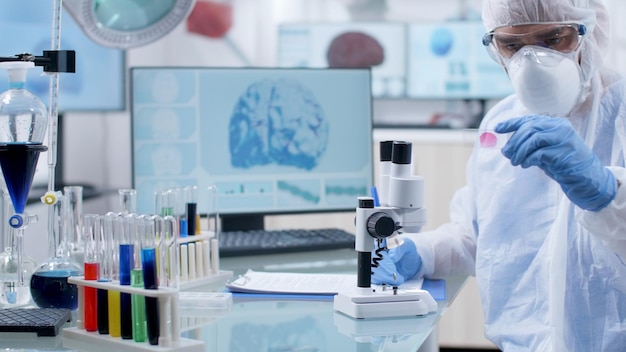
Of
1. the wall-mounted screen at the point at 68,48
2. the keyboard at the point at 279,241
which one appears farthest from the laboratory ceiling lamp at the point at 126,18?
the wall-mounted screen at the point at 68,48

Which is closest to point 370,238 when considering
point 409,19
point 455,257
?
point 455,257

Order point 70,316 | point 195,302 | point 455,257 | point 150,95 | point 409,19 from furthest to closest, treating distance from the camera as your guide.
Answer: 1. point 409,19
2. point 150,95
3. point 455,257
4. point 195,302
5. point 70,316

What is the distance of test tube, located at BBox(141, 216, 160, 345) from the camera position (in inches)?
48.2

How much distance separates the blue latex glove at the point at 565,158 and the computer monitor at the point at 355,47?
2.72 metres

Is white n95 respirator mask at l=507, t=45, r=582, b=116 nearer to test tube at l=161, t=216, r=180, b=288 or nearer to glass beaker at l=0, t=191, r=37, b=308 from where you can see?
test tube at l=161, t=216, r=180, b=288

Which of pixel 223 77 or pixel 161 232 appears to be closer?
pixel 161 232

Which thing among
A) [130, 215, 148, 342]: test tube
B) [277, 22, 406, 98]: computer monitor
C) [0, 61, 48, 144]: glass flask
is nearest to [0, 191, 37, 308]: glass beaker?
[0, 61, 48, 144]: glass flask

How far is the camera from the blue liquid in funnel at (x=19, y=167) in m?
1.44

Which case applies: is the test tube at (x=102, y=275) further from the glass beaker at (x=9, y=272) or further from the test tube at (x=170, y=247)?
the glass beaker at (x=9, y=272)

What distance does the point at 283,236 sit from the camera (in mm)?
2215

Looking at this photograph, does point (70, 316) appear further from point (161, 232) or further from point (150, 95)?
point (150, 95)

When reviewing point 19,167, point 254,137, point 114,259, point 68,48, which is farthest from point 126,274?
point 68,48

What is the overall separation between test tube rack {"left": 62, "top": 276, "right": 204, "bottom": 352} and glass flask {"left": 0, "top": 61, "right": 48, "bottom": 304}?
26 cm

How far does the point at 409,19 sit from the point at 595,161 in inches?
113
